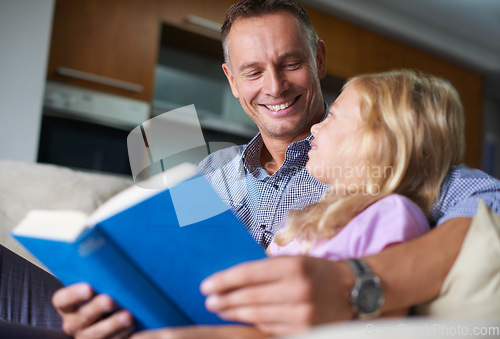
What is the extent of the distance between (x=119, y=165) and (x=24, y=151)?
0.71m

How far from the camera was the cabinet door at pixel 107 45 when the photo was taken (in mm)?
2943

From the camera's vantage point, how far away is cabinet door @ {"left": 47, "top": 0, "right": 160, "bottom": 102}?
294cm

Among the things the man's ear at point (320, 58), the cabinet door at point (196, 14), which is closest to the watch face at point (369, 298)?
the man's ear at point (320, 58)

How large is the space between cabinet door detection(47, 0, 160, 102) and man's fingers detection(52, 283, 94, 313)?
2423mm

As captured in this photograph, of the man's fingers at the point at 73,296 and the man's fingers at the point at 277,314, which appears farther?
the man's fingers at the point at 73,296

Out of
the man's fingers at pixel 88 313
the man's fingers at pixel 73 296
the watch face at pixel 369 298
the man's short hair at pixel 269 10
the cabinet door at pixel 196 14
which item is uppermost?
the cabinet door at pixel 196 14

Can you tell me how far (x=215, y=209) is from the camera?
0.64 meters

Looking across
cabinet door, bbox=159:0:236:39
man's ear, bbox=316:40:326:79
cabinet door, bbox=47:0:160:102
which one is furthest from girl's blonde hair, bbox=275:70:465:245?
cabinet door, bbox=159:0:236:39

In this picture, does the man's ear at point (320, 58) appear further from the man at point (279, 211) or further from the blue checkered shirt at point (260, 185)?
the blue checkered shirt at point (260, 185)

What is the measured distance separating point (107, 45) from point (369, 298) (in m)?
2.85

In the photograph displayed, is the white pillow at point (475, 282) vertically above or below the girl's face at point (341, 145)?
below

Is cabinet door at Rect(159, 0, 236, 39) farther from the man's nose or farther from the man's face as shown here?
the man's nose

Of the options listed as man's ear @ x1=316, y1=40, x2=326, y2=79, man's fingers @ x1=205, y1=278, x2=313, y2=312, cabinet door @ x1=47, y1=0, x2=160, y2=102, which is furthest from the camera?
cabinet door @ x1=47, y1=0, x2=160, y2=102

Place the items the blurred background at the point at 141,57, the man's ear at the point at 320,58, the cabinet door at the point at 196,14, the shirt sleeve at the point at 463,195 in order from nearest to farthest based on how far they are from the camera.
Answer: the shirt sleeve at the point at 463,195
the man's ear at the point at 320,58
the blurred background at the point at 141,57
the cabinet door at the point at 196,14
